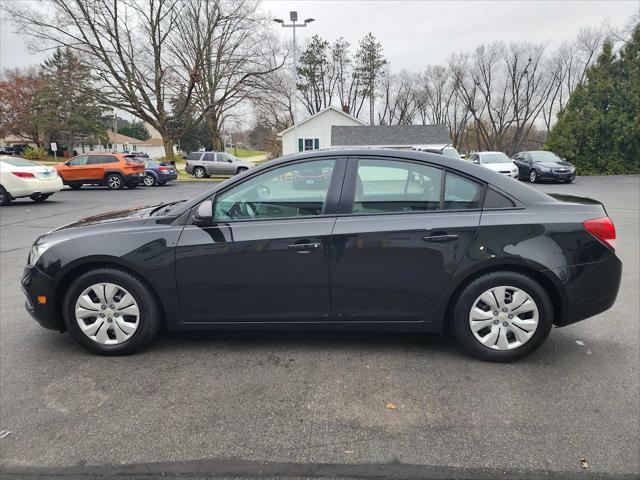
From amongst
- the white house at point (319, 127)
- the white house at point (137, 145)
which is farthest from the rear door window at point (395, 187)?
the white house at point (137, 145)

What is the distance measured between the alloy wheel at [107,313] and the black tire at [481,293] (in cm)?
239

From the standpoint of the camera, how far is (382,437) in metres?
2.37

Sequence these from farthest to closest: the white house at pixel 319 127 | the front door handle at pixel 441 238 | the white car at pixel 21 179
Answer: the white house at pixel 319 127
the white car at pixel 21 179
the front door handle at pixel 441 238

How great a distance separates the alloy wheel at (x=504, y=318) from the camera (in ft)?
9.98

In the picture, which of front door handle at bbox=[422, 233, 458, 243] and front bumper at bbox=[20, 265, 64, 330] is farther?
front bumper at bbox=[20, 265, 64, 330]

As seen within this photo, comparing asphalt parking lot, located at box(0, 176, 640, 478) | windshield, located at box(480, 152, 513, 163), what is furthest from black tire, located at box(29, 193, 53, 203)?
windshield, located at box(480, 152, 513, 163)

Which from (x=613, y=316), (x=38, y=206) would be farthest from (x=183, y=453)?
(x=38, y=206)

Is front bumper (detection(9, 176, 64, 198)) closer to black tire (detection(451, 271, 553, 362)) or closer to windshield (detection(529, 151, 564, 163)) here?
black tire (detection(451, 271, 553, 362))

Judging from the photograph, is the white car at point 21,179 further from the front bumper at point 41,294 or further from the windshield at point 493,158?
the windshield at point 493,158

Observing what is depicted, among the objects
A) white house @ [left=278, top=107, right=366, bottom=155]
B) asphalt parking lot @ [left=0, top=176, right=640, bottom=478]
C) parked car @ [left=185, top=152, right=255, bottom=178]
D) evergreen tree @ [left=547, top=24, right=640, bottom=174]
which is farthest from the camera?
white house @ [left=278, top=107, right=366, bottom=155]

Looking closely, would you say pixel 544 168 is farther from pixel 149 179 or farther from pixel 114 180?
pixel 114 180

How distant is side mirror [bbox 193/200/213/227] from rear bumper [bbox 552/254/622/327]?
2.46 metres

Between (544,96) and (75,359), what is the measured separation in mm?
69776

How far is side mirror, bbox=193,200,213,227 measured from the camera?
3.09 m
